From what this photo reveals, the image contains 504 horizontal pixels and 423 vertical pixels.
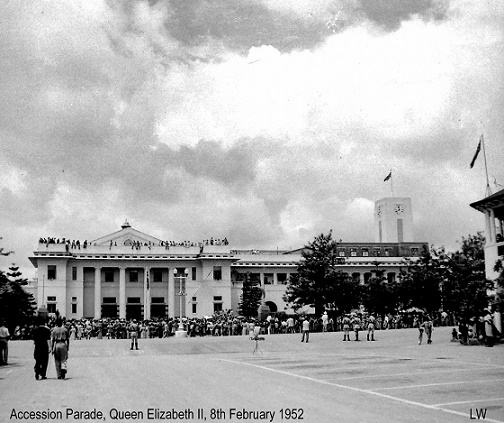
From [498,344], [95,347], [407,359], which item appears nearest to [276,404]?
[407,359]

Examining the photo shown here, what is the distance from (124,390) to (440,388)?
696cm

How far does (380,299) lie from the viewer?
5884cm

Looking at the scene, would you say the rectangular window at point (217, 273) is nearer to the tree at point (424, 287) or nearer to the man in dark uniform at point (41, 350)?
the tree at point (424, 287)

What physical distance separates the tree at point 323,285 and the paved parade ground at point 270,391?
3412 centimetres

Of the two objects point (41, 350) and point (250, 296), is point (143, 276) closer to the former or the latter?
point (250, 296)

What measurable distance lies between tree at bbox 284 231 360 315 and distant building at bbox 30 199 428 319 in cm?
1747

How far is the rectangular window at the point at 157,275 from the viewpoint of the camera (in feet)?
269

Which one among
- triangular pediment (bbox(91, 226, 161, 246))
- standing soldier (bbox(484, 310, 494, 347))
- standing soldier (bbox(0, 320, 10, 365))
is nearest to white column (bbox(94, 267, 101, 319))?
triangular pediment (bbox(91, 226, 161, 246))

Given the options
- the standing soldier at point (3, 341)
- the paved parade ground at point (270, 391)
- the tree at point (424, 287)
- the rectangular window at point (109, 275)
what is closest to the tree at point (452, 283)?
the tree at point (424, 287)

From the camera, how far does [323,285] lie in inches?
2382

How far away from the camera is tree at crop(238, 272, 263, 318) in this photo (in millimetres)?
77500

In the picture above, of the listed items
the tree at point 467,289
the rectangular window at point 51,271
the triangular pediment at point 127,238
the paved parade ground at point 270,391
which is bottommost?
the paved parade ground at point 270,391

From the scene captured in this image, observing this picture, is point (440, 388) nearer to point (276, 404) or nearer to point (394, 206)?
point (276, 404)

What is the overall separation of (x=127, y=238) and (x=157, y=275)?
19.8ft
